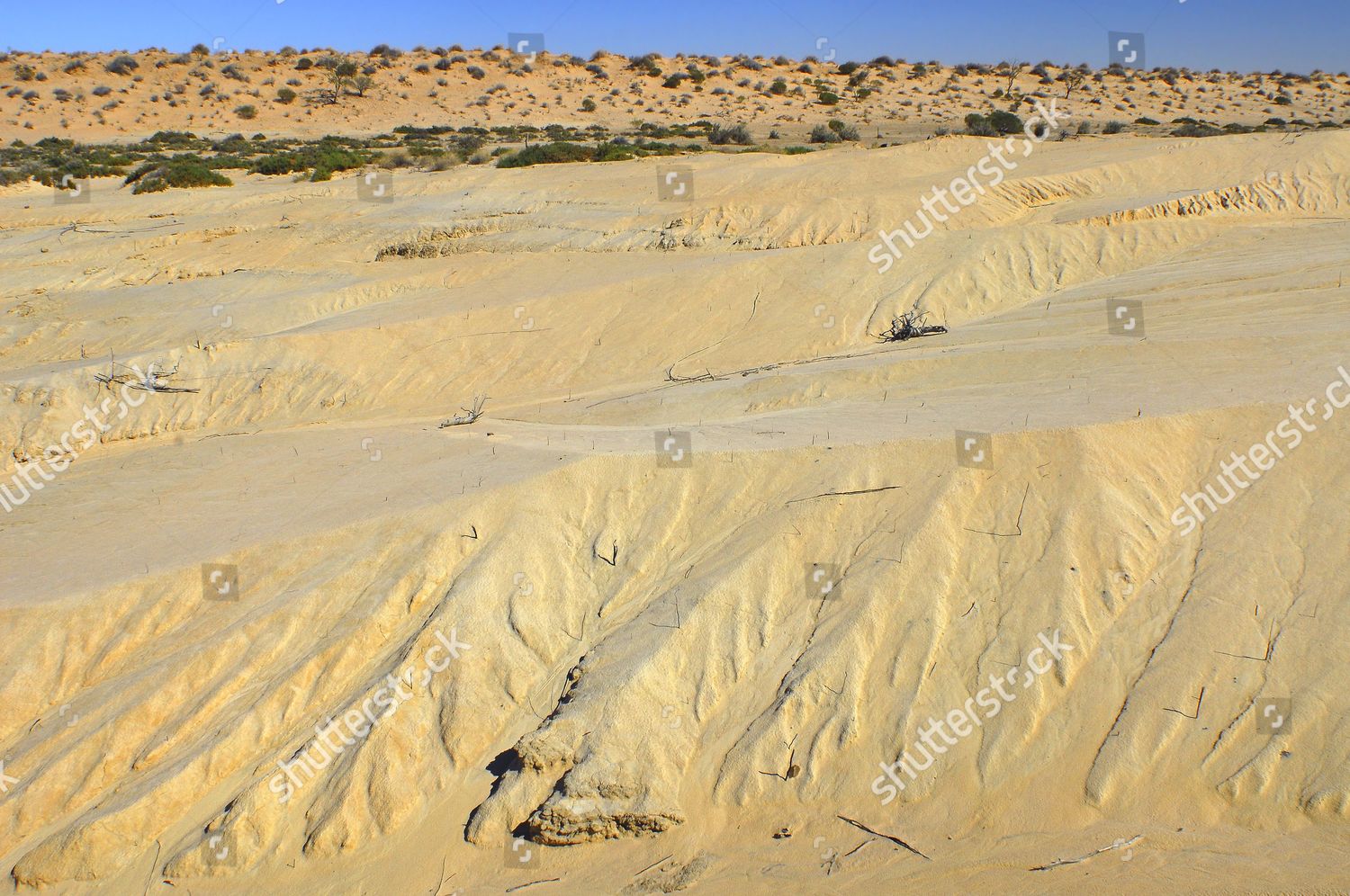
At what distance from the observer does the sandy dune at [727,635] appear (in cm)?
712

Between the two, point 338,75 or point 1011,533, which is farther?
point 338,75

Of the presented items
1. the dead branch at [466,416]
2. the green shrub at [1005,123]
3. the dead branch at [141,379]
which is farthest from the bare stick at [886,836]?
the green shrub at [1005,123]

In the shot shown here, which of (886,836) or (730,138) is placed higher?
(730,138)

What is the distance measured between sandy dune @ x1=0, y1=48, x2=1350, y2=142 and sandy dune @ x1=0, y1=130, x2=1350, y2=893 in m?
32.2

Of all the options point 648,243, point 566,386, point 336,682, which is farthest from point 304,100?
point 336,682

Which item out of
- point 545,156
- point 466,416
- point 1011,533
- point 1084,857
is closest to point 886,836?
point 1084,857

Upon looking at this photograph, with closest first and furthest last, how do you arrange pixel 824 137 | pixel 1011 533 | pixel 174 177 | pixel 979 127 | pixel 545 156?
Answer: pixel 1011 533 → pixel 174 177 → pixel 545 156 → pixel 824 137 → pixel 979 127

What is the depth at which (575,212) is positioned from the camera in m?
21.7

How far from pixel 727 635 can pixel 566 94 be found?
48097 millimetres

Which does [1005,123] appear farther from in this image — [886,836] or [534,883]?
[534,883]

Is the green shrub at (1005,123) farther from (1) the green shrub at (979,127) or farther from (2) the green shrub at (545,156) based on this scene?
(2) the green shrub at (545,156)

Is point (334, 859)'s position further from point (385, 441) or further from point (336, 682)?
point (385, 441)

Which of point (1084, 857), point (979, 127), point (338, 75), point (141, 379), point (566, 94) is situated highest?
point (338, 75)

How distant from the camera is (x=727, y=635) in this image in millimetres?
8344
